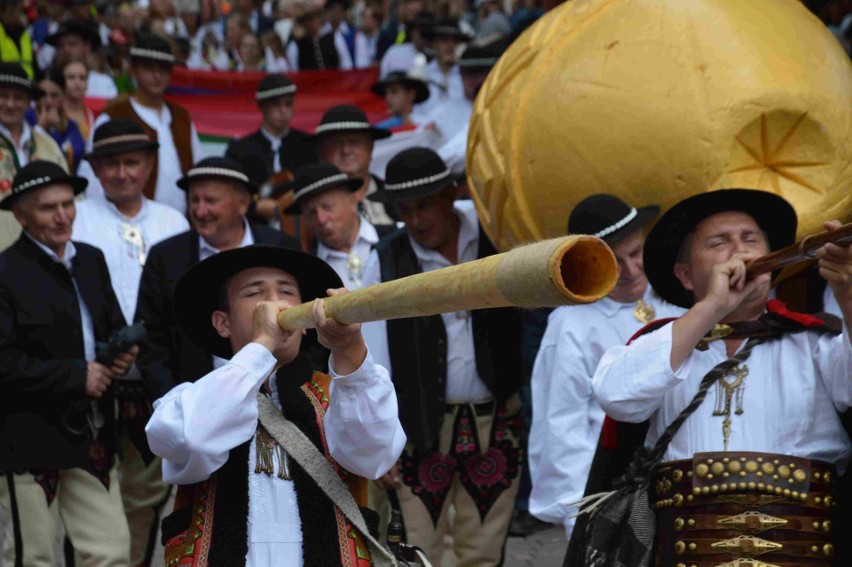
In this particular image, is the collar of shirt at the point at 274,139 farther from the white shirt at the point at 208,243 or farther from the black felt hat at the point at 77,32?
the black felt hat at the point at 77,32

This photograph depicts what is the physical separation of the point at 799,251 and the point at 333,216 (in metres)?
3.88

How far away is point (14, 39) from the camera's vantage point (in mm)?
13805

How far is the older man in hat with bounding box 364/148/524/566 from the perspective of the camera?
241 inches

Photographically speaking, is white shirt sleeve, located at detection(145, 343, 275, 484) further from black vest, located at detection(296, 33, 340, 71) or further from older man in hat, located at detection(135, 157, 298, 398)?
black vest, located at detection(296, 33, 340, 71)

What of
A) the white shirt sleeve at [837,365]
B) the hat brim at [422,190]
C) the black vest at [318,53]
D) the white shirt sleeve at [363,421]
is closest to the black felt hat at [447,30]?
the black vest at [318,53]

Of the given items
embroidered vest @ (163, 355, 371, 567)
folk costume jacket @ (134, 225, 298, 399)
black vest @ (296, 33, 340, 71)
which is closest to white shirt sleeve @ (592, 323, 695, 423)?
embroidered vest @ (163, 355, 371, 567)

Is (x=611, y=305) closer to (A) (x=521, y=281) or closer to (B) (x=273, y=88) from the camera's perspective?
(A) (x=521, y=281)

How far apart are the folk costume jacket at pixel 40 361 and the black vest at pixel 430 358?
137 cm

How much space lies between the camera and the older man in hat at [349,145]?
824cm

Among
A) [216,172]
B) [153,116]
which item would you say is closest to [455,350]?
[216,172]

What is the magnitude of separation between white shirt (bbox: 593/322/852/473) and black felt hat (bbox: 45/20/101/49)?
33.8ft

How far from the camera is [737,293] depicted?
12.6 feet

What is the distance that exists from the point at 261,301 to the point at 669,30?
2067 mm

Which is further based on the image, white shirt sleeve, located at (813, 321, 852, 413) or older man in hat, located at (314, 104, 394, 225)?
older man in hat, located at (314, 104, 394, 225)
